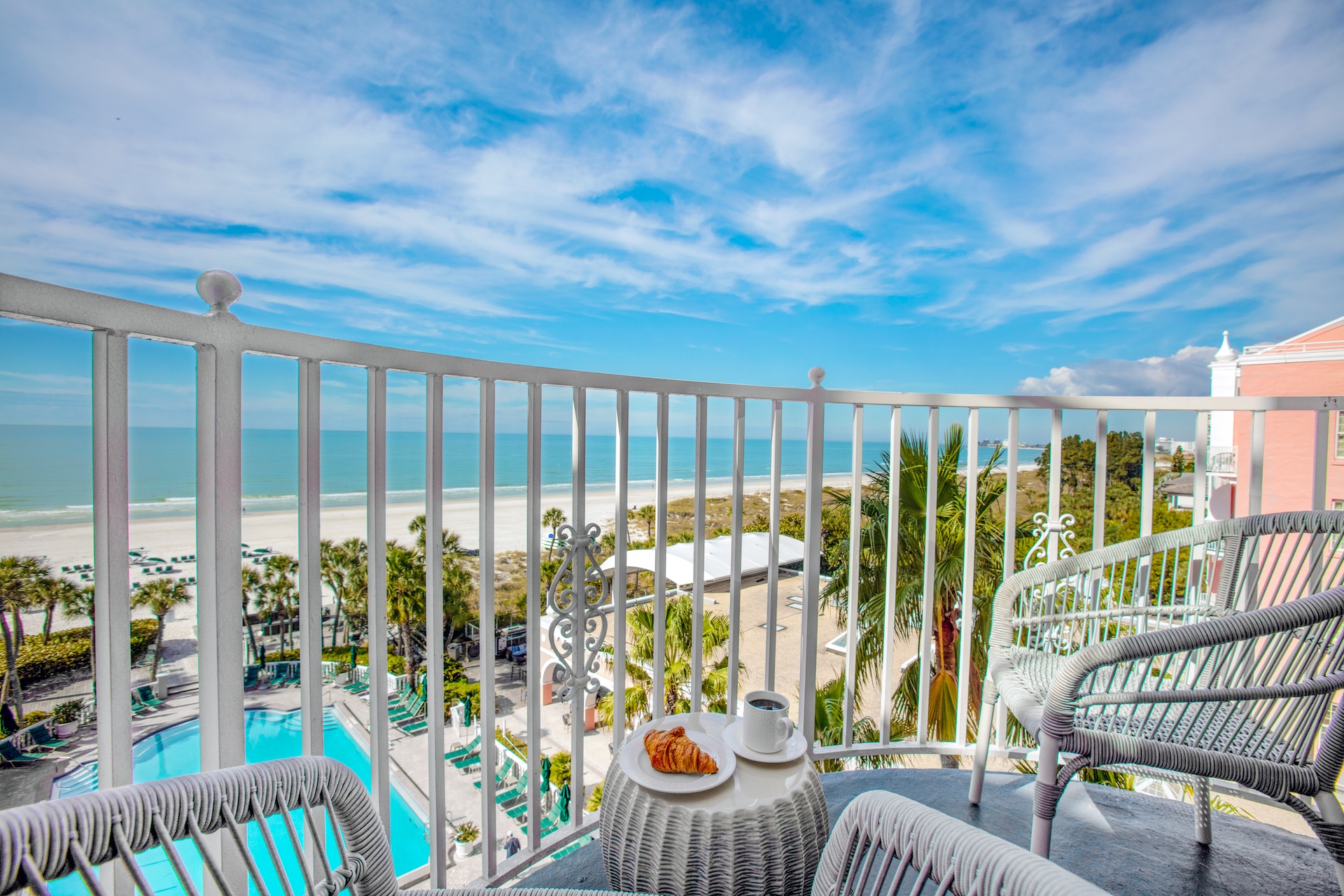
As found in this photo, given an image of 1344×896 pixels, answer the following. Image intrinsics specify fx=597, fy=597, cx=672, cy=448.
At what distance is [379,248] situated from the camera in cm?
2723

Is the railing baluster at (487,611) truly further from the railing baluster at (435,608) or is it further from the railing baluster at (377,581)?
the railing baluster at (377,581)

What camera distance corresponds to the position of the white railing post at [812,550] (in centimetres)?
160

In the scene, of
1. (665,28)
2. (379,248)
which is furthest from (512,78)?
(379,248)

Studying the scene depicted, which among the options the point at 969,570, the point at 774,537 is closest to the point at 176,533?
the point at 774,537

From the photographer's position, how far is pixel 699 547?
1.53m

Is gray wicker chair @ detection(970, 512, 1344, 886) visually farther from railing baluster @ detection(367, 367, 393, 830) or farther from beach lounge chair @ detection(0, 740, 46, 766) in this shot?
beach lounge chair @ detection(0, 740, 46, 766)

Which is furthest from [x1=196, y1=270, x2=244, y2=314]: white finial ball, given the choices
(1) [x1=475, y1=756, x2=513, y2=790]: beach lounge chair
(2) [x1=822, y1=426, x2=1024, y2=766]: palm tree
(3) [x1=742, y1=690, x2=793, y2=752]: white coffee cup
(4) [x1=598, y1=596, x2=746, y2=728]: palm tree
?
(1) [x1=475, y1=756, x2=513, y2=790]: beach lounge chair

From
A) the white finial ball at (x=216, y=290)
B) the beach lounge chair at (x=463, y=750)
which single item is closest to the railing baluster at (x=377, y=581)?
the white finial ball at (x=216, y=290)

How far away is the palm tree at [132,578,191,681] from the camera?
0.88 meters

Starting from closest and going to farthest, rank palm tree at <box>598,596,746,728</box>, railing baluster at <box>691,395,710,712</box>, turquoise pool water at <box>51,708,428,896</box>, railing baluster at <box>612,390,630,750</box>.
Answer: turquoise pool water at <box>51,708,428,896</box>
railing baluster at <box>612,390,630,750</box>
railing baluster at <box>691,395,710,712</box>
palm tree at <box>598,596,746,728</box>

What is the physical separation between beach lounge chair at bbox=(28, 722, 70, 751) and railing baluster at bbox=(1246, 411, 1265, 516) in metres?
2.45

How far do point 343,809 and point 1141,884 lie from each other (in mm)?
1526

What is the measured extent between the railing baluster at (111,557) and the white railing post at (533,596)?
0.59 m

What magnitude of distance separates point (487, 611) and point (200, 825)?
64 centimetres
